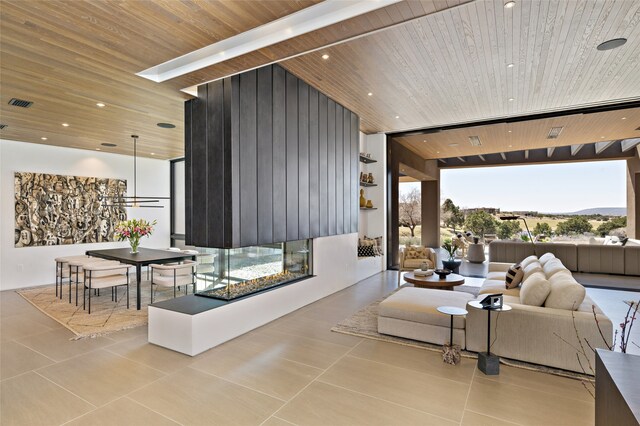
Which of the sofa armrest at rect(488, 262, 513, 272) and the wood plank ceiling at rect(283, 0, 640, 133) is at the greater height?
the wood plank ceiling at rect(283, 0, 640, 133)

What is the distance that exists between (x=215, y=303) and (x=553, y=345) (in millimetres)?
3474

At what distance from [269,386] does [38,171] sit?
7.53 m

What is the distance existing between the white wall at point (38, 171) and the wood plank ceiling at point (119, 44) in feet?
7.05

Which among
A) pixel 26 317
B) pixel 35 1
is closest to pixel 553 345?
pixel 35 1

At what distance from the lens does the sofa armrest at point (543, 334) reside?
293 centimetres

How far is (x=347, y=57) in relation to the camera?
4258mm

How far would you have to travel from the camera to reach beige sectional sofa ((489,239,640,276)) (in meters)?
7.08

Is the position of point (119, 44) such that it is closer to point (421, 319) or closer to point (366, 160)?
point (421, 319)

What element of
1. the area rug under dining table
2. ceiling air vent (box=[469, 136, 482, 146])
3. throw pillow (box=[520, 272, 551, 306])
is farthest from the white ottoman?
ceiling air vent (box=[469, 136, 482, 146])

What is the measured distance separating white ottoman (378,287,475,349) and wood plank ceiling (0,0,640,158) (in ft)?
9.59

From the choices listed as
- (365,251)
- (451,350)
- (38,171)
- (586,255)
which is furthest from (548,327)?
(38,171)

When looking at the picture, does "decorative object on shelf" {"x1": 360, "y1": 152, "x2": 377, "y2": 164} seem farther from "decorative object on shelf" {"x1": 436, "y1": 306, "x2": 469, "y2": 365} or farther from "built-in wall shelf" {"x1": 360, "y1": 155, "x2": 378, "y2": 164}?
"decorative object on shelf" {"x1": 436, "y1": 306, "x2": 469, "y2": 365}

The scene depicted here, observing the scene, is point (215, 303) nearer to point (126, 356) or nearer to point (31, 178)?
point (126, 356)

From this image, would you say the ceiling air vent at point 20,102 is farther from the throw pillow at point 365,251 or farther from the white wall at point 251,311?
the throw pillow at point 365,251
